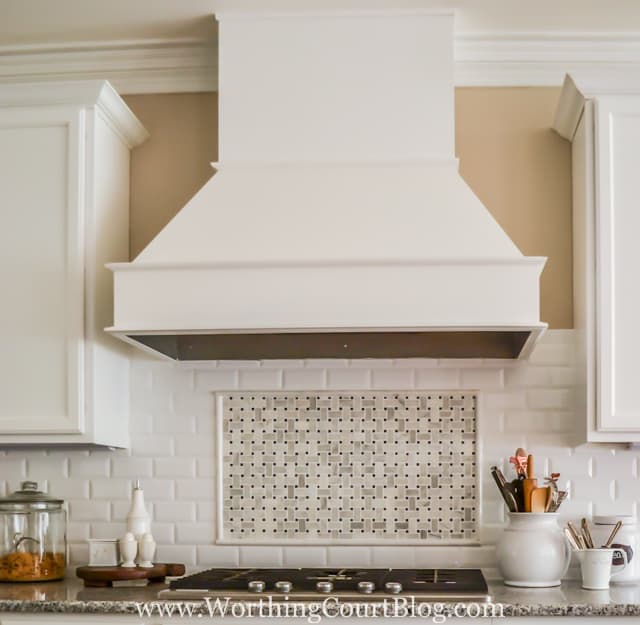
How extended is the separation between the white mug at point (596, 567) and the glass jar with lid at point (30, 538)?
1.58m

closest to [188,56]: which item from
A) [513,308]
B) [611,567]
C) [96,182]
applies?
[96,182]

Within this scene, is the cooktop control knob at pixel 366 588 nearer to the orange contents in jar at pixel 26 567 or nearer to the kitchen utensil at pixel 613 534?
the kitchen utensil at pixel 613 534

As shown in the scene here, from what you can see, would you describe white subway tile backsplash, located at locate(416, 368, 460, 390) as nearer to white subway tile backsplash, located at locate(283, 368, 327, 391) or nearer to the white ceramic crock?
white subway tile backsplash, located at locate(283, 368, 327, 391)

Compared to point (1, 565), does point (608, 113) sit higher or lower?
higher

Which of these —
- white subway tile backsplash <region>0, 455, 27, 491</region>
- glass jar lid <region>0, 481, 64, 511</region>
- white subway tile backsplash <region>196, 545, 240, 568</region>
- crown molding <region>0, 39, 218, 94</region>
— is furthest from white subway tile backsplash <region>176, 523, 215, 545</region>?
crown molding <region>0, 39, 218, 94</region>

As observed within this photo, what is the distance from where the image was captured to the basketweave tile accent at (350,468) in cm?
375

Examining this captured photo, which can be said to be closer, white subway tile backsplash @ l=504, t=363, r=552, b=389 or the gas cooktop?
the gas cooktop

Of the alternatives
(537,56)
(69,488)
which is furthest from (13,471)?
(537,56)

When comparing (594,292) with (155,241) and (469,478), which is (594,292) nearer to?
(469,478)

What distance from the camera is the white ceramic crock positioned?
338 cm

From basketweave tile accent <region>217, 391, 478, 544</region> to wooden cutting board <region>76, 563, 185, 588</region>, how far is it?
35 cm

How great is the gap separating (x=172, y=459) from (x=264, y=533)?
38cm

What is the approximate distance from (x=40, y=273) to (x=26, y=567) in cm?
88

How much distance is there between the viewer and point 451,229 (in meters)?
3.31
